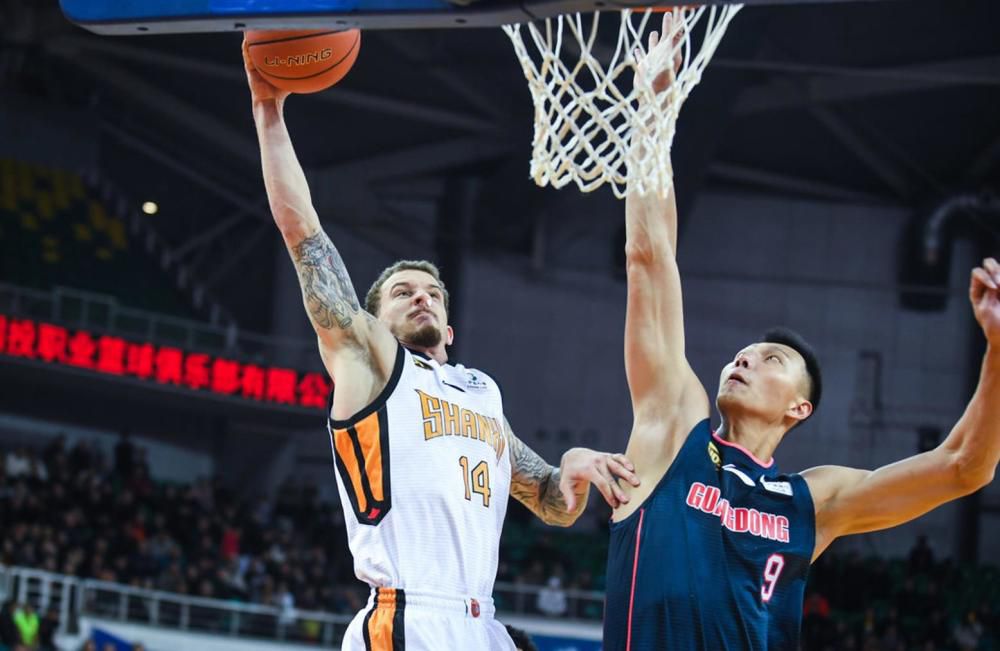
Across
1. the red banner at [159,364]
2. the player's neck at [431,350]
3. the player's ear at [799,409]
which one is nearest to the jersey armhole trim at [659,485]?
the player's ear at [799,409]

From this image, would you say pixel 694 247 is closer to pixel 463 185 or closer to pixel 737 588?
pixel 463 185

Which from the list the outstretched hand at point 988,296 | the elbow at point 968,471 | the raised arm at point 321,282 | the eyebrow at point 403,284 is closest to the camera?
the outstretched hand at point 988,296

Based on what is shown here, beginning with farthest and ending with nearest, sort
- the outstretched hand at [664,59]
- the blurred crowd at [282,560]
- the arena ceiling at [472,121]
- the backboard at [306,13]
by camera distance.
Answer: the arena ceiling at [472,121], the blurred crowd at [282,560], the outstretched hand at [664,59], the backboard at [306,13]

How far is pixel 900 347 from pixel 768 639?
1997 centimetres

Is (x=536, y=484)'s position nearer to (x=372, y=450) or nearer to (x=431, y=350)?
(x=431, y=350)

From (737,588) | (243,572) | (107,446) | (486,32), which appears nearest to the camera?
(737,588)

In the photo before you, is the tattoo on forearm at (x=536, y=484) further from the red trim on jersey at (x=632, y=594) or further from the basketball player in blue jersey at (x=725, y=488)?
the red trim on jersey at (x=632, y=594)

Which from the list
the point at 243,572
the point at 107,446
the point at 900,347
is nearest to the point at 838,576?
the point at 900,347

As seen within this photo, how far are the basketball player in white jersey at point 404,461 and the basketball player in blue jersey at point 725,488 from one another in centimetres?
24

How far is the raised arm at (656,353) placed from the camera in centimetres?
403

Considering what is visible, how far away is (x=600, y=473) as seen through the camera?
153 inches

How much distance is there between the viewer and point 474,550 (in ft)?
14.1

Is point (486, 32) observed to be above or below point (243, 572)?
above

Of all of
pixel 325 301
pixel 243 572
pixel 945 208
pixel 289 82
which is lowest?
pixel 243 572
